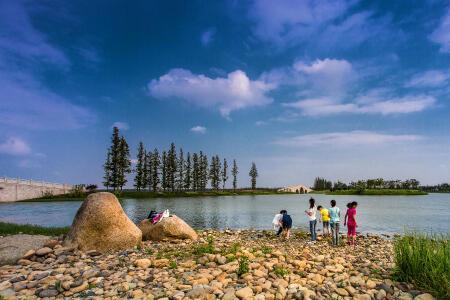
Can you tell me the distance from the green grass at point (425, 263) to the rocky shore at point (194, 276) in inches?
15.6

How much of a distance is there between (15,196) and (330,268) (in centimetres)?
8104

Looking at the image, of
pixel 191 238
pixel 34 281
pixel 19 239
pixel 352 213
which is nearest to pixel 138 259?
pixel 34 281

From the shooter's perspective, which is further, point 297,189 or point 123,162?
point 297,189

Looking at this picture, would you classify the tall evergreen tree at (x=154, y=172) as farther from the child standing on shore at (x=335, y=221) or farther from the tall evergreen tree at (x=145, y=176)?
the child standing on shore at (x=335, y=221)

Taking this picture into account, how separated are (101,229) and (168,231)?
11.0 ft

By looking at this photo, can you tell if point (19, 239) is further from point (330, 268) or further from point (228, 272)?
point (330, 268)

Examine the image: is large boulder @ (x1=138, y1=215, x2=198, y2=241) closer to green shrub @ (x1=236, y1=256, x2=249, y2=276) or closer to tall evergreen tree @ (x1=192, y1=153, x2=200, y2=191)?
green shrub @ (x1=236, y1=256, x2=249, y2=276)

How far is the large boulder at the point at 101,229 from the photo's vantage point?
563 inches

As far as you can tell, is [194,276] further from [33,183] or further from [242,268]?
[33,183]

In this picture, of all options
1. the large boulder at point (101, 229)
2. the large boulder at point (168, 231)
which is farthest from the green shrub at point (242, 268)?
the large boulder at point (168, 231)

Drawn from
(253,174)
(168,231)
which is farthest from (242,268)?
(253,174)

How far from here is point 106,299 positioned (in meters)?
8.89

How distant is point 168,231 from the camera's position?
1662 centimetres

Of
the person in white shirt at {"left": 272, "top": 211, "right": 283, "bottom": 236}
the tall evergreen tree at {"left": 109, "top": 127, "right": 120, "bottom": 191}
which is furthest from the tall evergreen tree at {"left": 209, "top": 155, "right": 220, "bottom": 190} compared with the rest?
the person in white shirt at {"left": 272, "top": 211, "right": 283, "bottom": 236}
